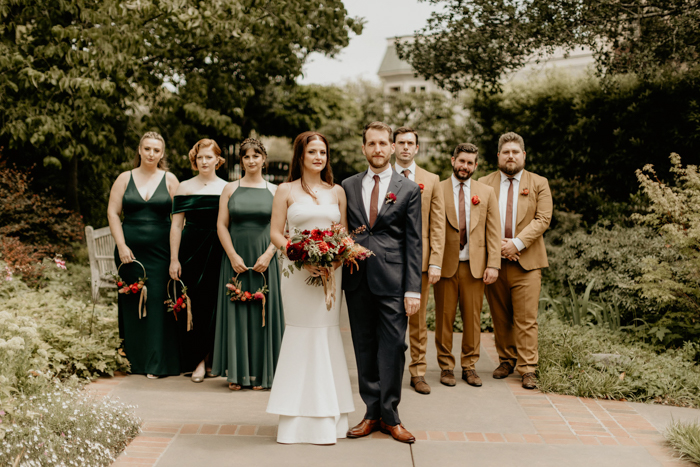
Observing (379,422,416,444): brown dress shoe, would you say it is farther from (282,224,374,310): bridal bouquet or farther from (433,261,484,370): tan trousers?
(433,261,484,370): tan trousers

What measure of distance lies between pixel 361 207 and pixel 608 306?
4.25 m

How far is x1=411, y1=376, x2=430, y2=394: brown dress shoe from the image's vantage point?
220 inches

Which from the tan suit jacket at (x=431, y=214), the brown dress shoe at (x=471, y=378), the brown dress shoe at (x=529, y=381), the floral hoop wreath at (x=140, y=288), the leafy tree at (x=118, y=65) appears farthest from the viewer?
the leafy tree at (x=118, y=65)

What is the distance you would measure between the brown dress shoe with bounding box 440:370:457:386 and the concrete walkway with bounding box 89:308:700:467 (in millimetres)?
87

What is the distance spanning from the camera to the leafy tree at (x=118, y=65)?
863cm

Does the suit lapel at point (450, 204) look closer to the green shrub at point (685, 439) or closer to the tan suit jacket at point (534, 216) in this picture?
the tan suit jacket at point (534, 216)

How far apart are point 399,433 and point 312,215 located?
162 centimetres

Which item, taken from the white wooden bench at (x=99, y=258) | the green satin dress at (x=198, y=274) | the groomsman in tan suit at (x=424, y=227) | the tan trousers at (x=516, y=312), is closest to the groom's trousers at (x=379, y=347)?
the groomsman in tan suit at (x=424, y=227)

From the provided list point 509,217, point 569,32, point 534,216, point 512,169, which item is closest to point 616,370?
point 534,216

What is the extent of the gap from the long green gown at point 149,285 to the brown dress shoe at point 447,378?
2.52 metres

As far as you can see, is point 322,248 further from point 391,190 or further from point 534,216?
point 534,216

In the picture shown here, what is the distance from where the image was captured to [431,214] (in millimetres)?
5613

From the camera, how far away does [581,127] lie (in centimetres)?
1108

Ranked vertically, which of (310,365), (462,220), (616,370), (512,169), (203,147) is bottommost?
(616,370)
